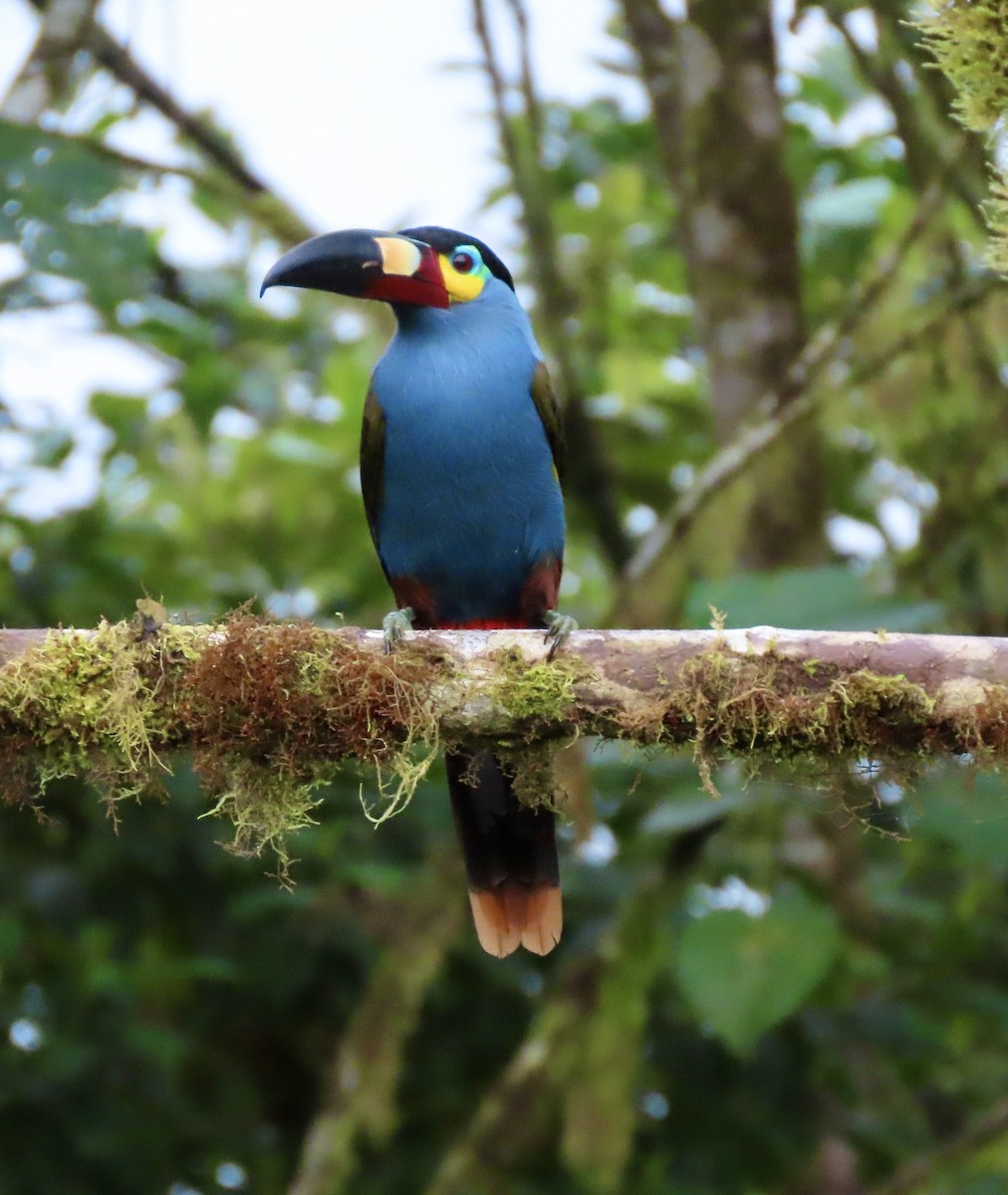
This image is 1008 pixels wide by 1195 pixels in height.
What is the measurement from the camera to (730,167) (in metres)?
5.17

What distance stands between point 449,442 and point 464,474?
0.09m

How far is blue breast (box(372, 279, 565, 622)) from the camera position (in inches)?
144

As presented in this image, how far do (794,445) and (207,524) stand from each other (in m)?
2.15

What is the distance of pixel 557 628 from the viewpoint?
306 centimetres

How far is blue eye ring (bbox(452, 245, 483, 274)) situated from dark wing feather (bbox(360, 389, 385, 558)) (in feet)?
1.34

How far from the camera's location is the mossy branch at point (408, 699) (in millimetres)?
2439

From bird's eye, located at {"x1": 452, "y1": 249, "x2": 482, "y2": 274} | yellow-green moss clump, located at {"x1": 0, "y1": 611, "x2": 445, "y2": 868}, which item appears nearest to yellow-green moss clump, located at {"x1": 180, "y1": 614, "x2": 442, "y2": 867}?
yellow-green moss clump, located at {"x1": 0, "y1": 611, "x2": 445, "y2": 868}

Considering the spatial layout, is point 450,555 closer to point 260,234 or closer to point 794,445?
point 794,445

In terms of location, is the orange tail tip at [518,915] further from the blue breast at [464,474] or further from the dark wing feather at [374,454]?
the dark wing feather at [374,454]

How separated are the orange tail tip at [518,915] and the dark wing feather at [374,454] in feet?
3.33

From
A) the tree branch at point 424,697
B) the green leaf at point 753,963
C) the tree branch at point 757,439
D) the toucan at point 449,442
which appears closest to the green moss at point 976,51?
the tree branch at point 424,697

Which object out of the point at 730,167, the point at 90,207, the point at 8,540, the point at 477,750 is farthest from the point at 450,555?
the point at 730,167

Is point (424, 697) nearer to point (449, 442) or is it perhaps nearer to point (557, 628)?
point (557, 628)

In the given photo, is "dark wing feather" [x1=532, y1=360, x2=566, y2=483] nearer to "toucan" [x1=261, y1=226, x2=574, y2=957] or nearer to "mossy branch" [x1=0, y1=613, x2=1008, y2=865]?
"toucan" [x1=261, y1=226, x2=574, y2=957]
